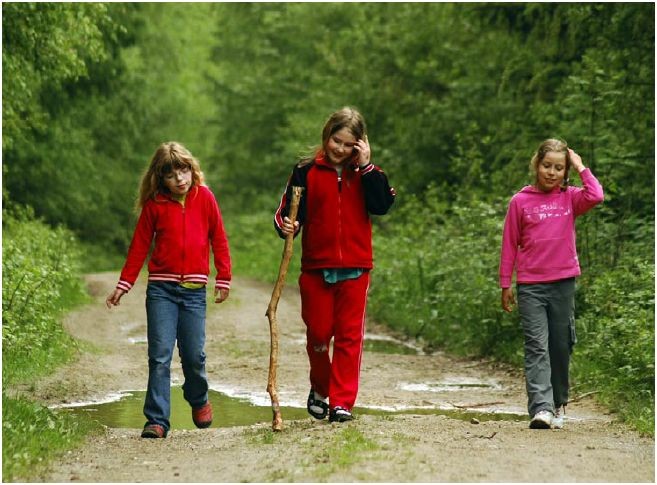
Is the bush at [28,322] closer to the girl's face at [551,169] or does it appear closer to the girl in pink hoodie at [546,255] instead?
the girl in pink hoodie at [546,255]

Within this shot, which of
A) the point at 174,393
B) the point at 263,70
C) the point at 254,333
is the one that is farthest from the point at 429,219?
the point at 263,70

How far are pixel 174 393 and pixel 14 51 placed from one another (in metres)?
7.82

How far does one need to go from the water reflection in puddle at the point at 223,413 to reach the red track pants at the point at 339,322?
48.4 inches

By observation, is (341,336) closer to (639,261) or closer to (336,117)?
(336,117)

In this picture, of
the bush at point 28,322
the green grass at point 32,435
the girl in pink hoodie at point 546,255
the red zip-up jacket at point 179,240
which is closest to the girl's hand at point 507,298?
the girl in pink hoodie at point 546,255

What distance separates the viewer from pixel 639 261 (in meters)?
11.1

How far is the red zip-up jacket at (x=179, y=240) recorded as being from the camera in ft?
24.6

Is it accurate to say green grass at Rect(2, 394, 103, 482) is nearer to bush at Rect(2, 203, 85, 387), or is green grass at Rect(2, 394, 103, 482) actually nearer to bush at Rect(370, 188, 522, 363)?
bush at Rect(2, 203, 85, 387)

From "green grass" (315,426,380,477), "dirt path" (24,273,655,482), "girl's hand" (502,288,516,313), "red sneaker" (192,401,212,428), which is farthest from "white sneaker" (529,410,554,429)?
"red sneaker" (192,401,212,428)

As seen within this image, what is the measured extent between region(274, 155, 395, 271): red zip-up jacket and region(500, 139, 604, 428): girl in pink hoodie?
107 cm

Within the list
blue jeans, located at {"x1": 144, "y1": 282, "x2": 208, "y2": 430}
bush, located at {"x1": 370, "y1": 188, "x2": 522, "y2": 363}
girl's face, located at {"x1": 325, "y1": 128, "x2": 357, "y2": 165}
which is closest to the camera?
girl's face, located at {"x1": 325, "y1": 128, "x2": 357, "y2": 165}

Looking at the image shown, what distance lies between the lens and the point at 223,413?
361 inches

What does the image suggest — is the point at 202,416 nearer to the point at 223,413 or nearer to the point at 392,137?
the point at 223,413

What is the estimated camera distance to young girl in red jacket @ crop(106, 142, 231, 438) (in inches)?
295
